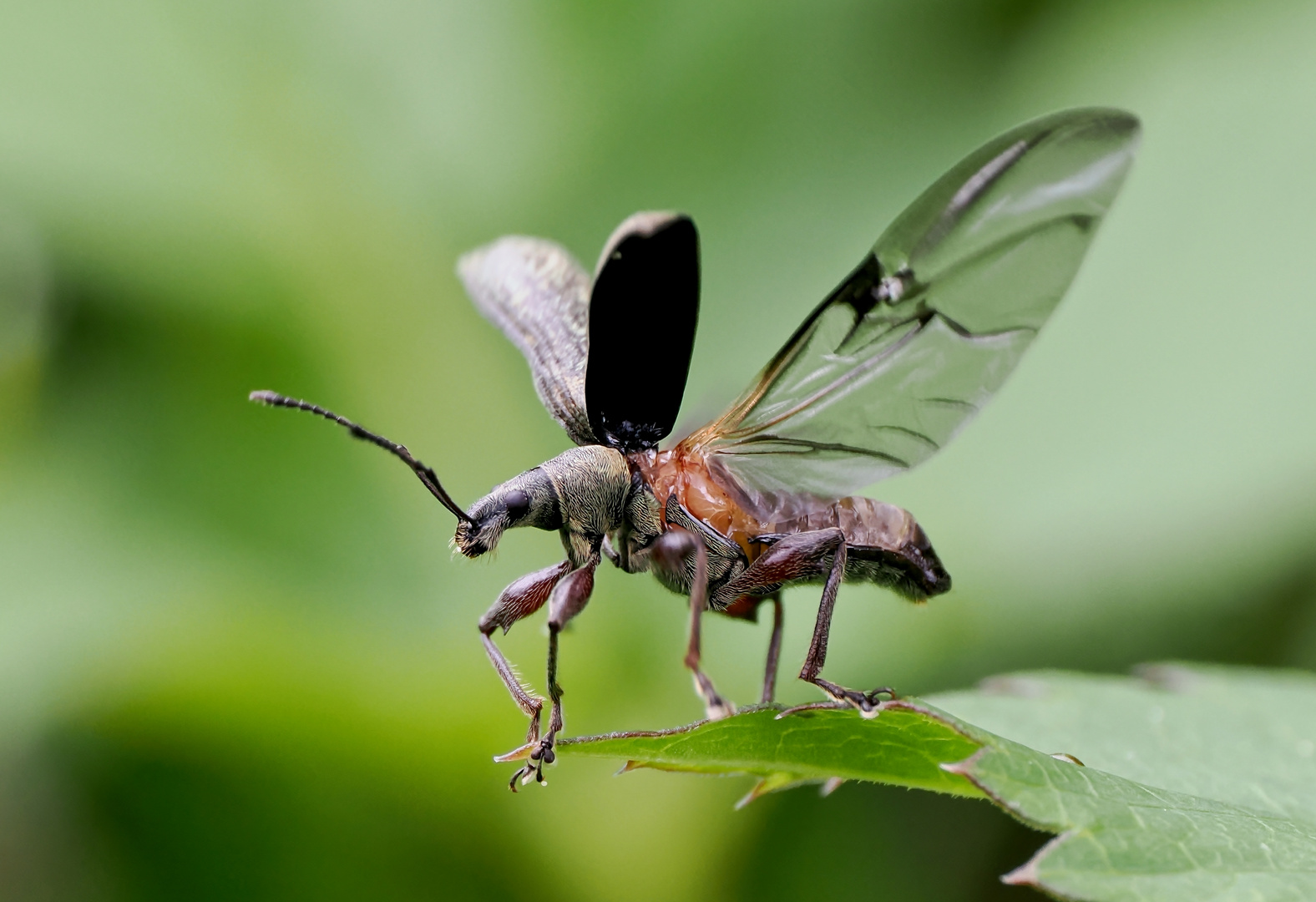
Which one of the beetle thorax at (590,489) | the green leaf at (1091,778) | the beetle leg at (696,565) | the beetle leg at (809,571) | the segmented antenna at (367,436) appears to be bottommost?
the green leaf at (1091,778)

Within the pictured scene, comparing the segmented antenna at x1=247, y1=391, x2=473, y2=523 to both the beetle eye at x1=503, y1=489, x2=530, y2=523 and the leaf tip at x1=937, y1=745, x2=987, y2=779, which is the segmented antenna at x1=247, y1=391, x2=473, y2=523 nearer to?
the beetle eye at x1=503, y1=489, x2=530, y2=523

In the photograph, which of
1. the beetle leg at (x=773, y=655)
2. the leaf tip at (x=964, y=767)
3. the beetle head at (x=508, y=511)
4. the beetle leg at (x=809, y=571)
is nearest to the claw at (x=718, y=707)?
the beetle leg at (x=773, y=655)

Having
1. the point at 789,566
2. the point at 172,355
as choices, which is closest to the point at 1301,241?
the point at 789,566

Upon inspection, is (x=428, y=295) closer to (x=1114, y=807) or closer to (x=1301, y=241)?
(x=1301, y=241)

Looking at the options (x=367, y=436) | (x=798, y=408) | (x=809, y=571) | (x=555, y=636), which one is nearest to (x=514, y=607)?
(x=555, y=636)

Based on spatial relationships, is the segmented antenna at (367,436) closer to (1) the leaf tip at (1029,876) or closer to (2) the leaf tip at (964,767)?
(2) the leaf tip at (964,767)

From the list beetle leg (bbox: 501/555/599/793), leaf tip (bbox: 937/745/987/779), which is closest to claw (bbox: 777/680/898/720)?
leaf tip (bbox: 937/745/987/779)
